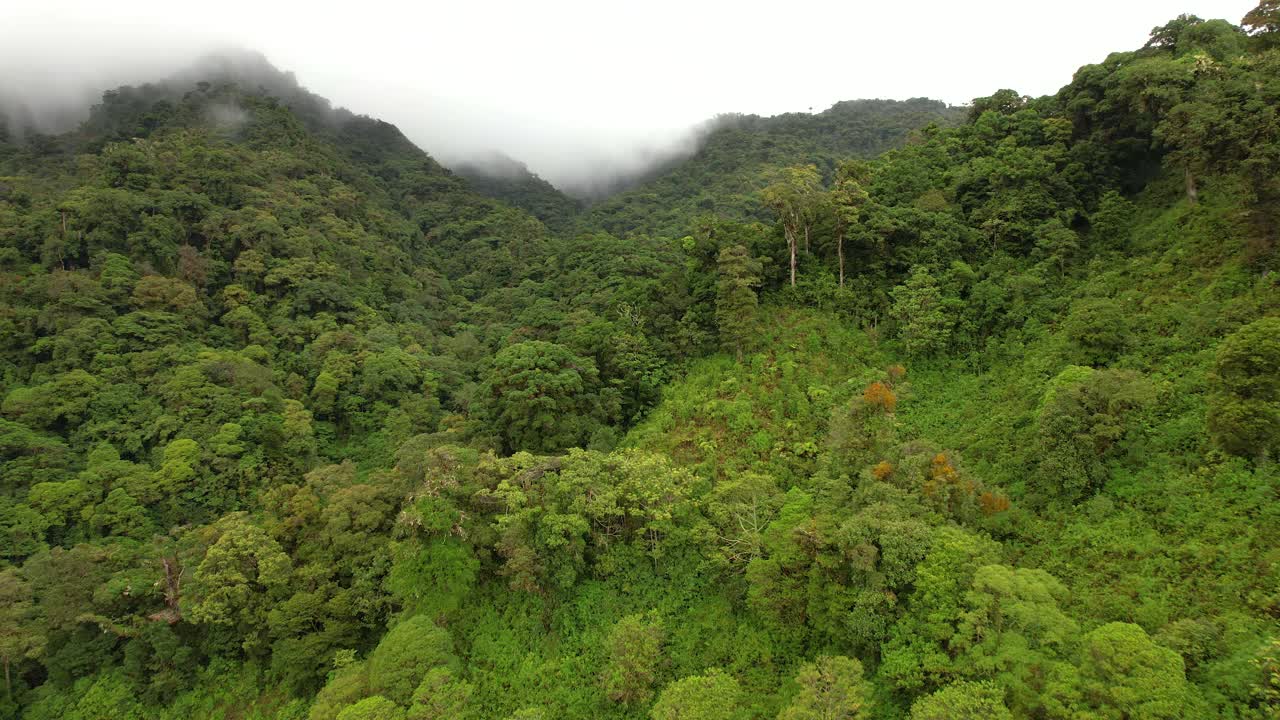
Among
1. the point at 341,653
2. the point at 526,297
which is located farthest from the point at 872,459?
the point at 526,297

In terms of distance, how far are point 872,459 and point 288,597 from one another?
21.4 meters

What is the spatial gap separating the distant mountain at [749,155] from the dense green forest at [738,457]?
30.1 meters

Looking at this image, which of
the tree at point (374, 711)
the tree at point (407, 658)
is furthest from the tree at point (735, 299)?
the tree at point (374, 711)

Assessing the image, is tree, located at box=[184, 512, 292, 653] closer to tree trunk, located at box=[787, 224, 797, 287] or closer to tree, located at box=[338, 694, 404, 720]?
tree, located at box=[338, 694, 404, 720]

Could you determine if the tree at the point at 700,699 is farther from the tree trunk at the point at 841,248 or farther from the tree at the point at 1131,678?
the tree trunk at the point at 841,248

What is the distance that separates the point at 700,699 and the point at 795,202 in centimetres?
2296

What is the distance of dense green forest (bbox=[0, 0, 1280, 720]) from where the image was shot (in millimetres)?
13055

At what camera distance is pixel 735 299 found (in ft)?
88.8

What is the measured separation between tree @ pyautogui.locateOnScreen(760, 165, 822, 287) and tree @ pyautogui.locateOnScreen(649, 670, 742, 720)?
20311 millimetres

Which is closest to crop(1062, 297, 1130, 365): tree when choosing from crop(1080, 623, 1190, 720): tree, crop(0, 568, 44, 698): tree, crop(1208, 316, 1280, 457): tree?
crop(1208, 316, 1280, 457): tree

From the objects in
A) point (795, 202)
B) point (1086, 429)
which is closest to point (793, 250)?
point (795, 202)

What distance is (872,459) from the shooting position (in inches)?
667

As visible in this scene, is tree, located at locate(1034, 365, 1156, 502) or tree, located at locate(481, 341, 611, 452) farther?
tree, located at locate(481, 341, 611, 452)

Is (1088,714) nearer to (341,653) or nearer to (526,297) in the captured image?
(341,653)
